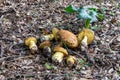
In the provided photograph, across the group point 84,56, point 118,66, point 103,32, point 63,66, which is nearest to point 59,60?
point 63,66

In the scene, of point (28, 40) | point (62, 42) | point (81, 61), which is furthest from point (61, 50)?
point (28, 40)

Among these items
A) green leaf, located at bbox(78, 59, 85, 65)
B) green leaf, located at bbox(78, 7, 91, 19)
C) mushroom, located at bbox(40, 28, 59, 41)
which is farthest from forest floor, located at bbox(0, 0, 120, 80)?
green leaf, located at bbox(78, 7, 91, 19)

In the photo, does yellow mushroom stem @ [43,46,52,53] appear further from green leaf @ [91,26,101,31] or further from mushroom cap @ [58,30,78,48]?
green leaf @ [91,26,101,31]

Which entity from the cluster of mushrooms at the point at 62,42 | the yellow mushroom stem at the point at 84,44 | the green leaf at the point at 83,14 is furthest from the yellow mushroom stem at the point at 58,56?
the green leaf at the point at 83,14

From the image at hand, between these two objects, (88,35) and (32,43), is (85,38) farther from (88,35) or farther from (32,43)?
(32,43)

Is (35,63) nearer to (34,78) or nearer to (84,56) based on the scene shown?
(34,78)

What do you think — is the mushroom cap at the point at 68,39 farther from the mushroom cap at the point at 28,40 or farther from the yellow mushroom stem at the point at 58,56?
the mushroom cap at the point at 28,40
